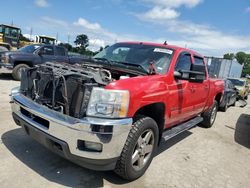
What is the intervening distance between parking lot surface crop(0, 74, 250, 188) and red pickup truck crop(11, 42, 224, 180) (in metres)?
0.41

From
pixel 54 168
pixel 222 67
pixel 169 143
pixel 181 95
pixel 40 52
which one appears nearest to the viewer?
pixel 54 168

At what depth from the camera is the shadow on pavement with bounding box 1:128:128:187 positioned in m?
3.49

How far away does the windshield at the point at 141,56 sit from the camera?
4.42 meters

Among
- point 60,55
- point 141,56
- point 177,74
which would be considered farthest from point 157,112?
point 60,55

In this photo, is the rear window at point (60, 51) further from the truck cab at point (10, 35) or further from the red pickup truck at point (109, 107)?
the truck cab at point (10, 35)

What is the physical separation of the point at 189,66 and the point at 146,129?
85.7 inches

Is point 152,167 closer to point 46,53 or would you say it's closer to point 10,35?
point 46,53

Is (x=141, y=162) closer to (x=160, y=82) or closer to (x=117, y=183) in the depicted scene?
(x=117, y=183)

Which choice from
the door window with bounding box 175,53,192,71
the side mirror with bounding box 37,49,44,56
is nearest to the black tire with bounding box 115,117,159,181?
the door window with bounding box 175,53,192,71

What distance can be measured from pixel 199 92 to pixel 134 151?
2.66 meters

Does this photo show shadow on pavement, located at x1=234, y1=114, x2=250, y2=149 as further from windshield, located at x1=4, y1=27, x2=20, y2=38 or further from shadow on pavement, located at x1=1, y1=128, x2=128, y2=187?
windshield, located at x1=4, y1=27, x2=20, y2=38

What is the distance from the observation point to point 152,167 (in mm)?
4230

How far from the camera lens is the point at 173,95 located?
435cm

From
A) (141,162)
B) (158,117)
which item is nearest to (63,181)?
(141,162)
